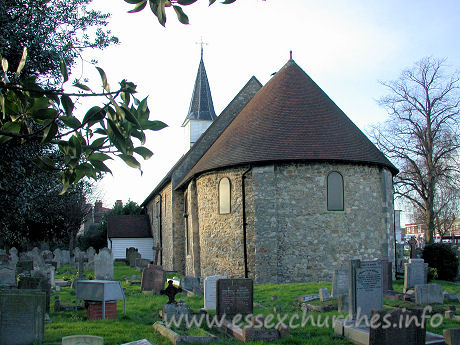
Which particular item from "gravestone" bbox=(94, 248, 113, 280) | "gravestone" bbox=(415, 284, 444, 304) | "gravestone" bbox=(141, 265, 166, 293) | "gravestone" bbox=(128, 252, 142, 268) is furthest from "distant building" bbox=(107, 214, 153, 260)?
"gravestone" bbox=(415, 284, 444, 304)

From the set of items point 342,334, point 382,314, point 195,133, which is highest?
point 195,133

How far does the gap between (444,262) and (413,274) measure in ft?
23.5

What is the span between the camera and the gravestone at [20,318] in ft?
25.9

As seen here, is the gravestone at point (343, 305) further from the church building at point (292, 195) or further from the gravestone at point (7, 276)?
the gravestone at point (7, 276)

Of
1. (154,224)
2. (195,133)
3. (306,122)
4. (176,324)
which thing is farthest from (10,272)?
(195,133)

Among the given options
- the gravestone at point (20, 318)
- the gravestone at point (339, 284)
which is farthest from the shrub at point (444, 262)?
the gravestone at point (20, 318)

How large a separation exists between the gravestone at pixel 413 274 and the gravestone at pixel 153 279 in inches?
297

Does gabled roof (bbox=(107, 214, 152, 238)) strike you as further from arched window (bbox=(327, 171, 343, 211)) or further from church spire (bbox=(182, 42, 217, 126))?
arched window (bbox=(327, 171, 343, 211))

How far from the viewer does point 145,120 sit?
110 inches

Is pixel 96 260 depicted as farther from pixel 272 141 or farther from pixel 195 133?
pixel 195 133

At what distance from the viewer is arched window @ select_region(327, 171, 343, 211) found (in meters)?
18.4

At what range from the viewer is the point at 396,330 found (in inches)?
278

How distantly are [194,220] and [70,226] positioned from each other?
2627 centimetres

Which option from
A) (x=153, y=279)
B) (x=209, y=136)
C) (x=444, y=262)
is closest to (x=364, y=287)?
(x=153, y=279)
